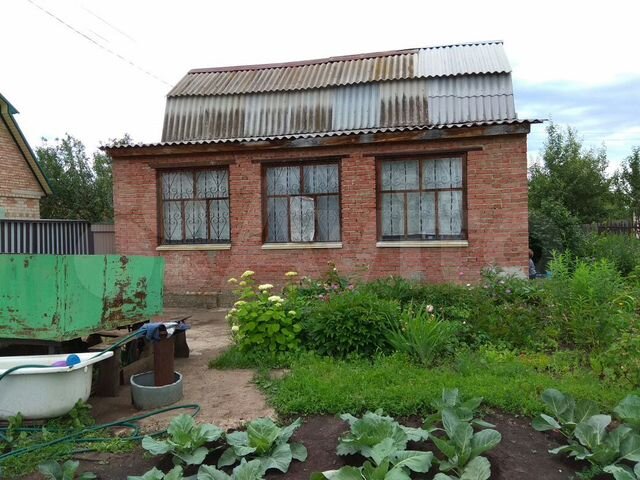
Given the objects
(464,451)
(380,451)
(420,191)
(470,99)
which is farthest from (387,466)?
(470,99)

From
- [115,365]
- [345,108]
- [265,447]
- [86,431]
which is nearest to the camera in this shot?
[265,447]

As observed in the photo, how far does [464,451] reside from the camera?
3.04 meters

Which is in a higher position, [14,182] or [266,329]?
[14,182]

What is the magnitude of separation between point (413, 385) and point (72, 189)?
29.8 metres

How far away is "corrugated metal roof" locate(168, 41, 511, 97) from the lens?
1201 cm

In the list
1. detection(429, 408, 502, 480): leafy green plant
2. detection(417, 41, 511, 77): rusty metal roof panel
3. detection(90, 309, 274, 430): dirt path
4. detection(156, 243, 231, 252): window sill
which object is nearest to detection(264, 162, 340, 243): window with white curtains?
detection(156, 243, 231, 252): window sill

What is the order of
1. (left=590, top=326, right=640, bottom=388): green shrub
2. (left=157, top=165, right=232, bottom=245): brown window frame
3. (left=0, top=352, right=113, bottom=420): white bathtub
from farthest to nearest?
(left=157, top=165, right=232, bottom=245): brown window frame → (left=590, top=326, right=640, bottom=388): green shrub → (left=0, top=352, right=113, bottom=420): white bathtub

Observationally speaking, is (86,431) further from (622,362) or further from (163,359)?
(622,362)

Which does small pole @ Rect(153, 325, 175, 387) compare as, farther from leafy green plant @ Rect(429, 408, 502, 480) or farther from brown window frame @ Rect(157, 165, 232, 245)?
brown window frame @ Rect(157, 165, 232, 245)

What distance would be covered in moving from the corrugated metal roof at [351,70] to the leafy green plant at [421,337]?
7.82m

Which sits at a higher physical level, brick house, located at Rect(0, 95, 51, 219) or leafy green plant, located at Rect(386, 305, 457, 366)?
brick house, located at Rect(0, 95, 51, 219)

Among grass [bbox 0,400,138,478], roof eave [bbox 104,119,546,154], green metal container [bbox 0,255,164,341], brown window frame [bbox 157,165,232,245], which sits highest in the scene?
roof eave [bbox 104,119,546,154]

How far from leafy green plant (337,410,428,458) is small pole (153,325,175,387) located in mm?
2001

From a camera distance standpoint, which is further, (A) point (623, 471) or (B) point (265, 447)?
(B) point (265, 447)
